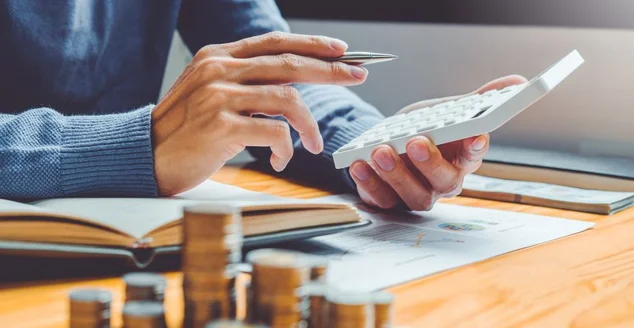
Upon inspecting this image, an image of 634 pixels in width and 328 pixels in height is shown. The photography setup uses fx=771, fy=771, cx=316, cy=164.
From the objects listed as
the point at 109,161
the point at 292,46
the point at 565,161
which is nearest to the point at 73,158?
the point at 109,161

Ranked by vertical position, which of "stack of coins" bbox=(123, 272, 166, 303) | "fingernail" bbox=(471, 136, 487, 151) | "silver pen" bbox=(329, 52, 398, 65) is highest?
"silver pen" bbox=(329, 52, 398, 65)

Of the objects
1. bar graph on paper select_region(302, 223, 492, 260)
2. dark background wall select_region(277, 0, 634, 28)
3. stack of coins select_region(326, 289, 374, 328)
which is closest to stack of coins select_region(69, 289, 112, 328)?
stack of coins select_region(326, 289, 374, 328)

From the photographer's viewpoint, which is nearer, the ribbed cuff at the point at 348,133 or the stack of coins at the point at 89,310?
the stack of coins at the point at 89,310

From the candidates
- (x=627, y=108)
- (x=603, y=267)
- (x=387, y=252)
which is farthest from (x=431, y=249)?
(x=627, y=108)

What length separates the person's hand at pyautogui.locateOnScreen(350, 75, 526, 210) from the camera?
830 mm

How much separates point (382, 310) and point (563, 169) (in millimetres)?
741

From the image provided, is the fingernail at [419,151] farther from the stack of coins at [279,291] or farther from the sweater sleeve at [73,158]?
the stack of coins at [279,291]

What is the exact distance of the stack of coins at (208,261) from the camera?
0.41 m

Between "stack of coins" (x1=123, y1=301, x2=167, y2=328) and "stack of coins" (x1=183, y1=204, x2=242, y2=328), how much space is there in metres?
0.02

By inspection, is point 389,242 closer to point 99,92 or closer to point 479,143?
point 479,143

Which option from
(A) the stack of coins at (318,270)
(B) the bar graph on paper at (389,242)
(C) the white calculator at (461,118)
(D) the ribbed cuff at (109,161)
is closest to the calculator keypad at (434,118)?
(C) the white calculator at (461,118)

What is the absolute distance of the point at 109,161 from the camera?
2.54 ft

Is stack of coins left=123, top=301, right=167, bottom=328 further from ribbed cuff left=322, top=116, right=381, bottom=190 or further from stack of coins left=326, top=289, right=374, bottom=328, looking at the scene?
ribbed cuff left=322, top=116, right=381, bottom=190

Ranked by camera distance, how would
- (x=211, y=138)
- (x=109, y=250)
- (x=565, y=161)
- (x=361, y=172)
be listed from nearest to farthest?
(x=109, y=250)
(x=211, y=138)
(x=361, y=172)
(x=565, y=161)
